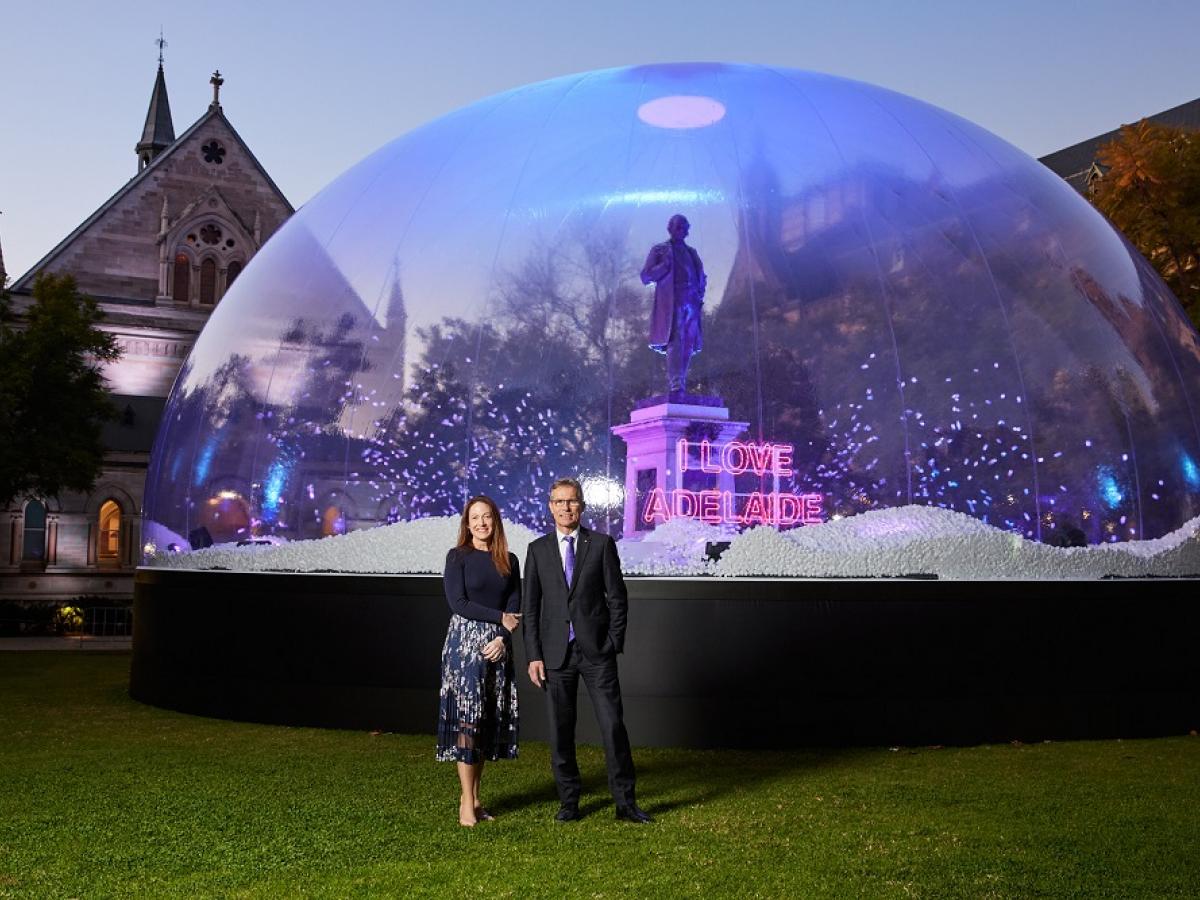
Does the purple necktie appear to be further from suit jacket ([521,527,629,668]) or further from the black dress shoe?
the black dress shoe

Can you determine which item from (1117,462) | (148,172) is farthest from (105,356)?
(1117,462)

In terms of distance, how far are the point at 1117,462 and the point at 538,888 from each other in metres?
8.25

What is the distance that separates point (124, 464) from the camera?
4638cm

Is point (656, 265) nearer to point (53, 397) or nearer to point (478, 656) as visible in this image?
point (478, 656)

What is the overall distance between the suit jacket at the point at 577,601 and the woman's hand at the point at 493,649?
180mm

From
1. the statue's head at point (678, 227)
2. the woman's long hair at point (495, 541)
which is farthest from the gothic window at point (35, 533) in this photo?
the woman's long hair at point (495, 541)

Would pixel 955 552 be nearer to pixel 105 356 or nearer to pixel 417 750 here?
pixel 417 750

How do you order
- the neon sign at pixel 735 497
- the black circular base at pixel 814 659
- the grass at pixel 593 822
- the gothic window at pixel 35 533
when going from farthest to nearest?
the gothic window at pixel 35 533 → the neon sign at pixel 735 497 → the black circular base at pixel 814 659 → the grass at pixel 593 822

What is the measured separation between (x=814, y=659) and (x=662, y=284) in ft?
11.3

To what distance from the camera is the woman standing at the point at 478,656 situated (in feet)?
27.8

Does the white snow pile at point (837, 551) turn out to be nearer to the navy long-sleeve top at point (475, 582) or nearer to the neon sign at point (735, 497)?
the neon sign at point (735, 497)

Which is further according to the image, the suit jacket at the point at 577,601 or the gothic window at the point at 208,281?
the gothic window at the point at 208,281

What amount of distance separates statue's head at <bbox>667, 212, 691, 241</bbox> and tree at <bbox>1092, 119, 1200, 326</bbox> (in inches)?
585

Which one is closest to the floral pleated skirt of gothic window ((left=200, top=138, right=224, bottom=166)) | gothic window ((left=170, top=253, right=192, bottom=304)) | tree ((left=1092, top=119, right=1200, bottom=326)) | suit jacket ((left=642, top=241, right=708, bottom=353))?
suit jacket ((left=642, top=241, right=708, bottom=353))
